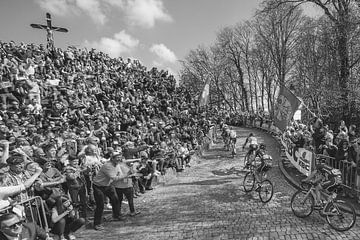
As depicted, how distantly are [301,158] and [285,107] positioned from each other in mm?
2263

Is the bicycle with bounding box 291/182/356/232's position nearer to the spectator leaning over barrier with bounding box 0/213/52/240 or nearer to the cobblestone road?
Answer: the cobblestone road

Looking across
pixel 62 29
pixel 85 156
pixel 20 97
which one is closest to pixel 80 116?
pixel 20 97

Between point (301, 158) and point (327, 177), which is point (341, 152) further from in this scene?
point (301, 158)

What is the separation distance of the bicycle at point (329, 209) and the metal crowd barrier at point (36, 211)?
5.78 metres

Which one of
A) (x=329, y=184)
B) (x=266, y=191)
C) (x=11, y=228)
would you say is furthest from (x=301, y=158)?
(x=11, y=228)

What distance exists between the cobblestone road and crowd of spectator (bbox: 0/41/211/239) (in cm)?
63

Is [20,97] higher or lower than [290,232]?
higher

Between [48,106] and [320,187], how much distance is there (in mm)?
11777

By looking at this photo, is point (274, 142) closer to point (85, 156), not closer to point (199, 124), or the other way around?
point (199, 124)

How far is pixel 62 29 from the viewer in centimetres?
2316

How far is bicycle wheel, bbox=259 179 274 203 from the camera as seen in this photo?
9.29 meters

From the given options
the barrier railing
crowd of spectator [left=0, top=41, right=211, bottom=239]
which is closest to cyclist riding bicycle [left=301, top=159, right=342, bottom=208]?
the barrier railing

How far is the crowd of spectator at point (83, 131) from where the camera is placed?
6316 mm

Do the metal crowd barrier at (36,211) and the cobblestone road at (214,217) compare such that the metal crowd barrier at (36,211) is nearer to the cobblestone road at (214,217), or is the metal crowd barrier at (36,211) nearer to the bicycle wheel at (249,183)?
the cobblestone road at (214,217)
